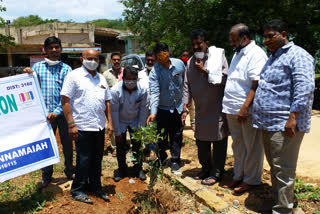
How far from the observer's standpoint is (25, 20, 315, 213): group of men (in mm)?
2641

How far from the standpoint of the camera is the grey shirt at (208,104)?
3.57m

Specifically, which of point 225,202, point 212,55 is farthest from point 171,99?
point 225,202

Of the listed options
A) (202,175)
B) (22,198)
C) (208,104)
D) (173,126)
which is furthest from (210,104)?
(22,198)

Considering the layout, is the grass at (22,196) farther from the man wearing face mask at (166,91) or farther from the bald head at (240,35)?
the bald head at (240,35)

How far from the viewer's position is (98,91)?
10.5ft

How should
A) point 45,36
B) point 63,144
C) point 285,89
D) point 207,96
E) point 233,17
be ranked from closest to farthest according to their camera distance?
point 285,89 → point 207,96 → point 63,144 → point 233,17 → point 45,36

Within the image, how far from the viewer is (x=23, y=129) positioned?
10.6ft

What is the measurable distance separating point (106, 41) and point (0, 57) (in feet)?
35.9

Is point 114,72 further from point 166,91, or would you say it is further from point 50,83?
point 50,83

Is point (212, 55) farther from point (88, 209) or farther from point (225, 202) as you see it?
point (88, 209)

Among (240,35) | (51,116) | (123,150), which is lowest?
(123,150)

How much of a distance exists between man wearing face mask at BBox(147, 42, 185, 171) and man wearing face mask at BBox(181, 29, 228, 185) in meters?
0.22

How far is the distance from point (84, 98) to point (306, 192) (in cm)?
285

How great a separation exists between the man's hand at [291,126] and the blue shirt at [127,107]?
189 cm
